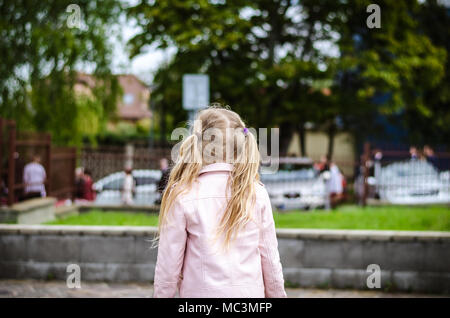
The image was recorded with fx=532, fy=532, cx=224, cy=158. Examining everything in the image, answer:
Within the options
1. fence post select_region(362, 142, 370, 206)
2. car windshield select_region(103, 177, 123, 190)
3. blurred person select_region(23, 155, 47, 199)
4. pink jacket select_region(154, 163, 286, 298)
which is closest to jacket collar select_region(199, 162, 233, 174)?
pink jacket select_region(154, 163, 286, 298)

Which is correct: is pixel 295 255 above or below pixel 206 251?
below

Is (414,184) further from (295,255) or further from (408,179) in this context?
(295,255)

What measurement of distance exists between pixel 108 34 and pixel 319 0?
7705 millimetres

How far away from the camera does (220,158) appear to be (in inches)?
109

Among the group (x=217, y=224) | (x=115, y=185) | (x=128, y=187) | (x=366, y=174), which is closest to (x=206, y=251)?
(x=217, y=224)

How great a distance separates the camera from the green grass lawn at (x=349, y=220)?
8.18 meters

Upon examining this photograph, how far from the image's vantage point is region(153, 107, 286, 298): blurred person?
104 inches

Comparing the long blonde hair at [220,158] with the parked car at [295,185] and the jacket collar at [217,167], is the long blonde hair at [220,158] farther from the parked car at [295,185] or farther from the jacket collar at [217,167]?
the parked car at [295,185]

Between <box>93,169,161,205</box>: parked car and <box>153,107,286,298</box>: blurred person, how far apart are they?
8175mm

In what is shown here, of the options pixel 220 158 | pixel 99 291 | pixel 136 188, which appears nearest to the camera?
pixel 220 158

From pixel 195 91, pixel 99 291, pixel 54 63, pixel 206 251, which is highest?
pixel 54 63

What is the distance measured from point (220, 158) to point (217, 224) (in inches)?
13.7

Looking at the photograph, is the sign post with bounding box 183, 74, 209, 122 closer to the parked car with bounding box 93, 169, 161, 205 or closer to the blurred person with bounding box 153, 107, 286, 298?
the parked car with bounding box 93, 169, 161, 205

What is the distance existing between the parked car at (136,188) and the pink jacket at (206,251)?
820 centimetres
